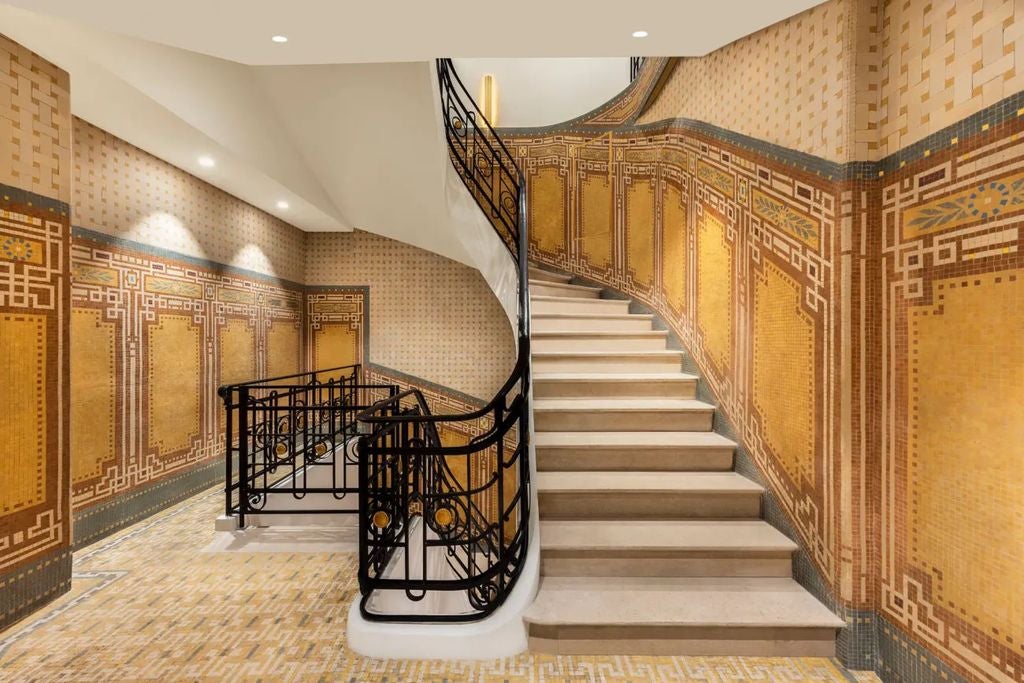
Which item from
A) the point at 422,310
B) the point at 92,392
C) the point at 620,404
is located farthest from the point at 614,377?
the point at 422,310

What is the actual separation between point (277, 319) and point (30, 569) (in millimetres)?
4113

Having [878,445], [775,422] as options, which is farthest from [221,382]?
[878,445]

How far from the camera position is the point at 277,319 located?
6238 millimetres

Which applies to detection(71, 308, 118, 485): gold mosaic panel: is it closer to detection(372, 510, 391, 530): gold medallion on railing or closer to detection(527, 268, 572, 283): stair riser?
detection(372, 510, 391, 530): gold medallion on railing

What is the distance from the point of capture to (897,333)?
1951mm

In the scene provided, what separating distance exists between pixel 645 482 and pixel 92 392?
3.90m

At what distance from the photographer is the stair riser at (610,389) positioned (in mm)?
3512

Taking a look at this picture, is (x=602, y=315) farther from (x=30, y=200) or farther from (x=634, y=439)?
(x=30, y=200)

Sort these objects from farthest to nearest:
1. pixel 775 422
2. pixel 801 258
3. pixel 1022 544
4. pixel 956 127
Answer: pixel 775 422 → pixel 801 258 → pixel 956 127 → pixel 1022 544

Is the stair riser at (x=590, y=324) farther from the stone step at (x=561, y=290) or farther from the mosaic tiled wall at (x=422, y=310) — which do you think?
the mosaic tiled wall at (x=422, y=310)

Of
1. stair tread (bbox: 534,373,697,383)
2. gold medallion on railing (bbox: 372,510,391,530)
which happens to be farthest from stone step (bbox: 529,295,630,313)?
gold medallion on railing (bbox: 372,510,391,530)

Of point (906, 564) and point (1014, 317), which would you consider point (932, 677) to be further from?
point (1014, 317)

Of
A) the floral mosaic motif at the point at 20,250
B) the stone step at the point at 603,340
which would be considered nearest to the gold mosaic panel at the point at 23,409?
the floral mosaic motif at the point at 20,250

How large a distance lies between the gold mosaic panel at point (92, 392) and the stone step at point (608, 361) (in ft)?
10.6
